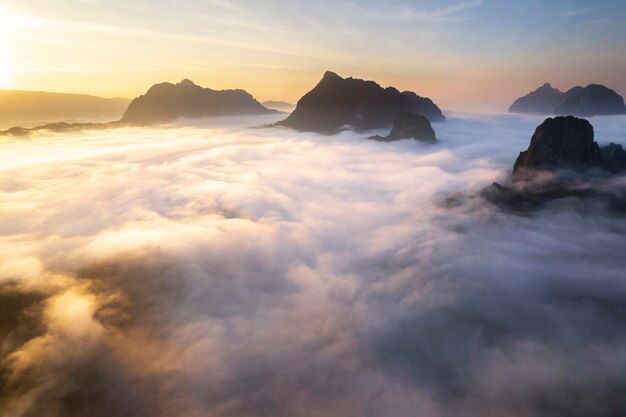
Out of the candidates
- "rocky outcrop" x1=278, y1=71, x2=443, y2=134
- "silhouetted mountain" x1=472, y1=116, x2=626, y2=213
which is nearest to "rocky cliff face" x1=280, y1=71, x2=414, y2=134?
"rocky outcrop" x1=278, y1=71, x2=443, y2=134

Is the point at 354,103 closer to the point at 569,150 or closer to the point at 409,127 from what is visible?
the point at 409,127

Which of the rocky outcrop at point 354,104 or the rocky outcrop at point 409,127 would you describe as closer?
the rocky outcrop at point 409,127

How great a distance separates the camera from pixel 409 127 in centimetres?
12675

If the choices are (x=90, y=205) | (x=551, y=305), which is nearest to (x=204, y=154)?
(x=90, y=205)

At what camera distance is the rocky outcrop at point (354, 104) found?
16762 cm

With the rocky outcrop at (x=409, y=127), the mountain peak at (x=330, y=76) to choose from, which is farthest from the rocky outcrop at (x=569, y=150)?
the mountain peak at (x=330, y=76)

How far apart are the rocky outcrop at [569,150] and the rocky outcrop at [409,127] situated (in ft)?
195

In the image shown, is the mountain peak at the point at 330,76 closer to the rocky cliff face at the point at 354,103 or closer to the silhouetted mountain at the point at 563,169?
the rocky cliff face at the point at 354,103

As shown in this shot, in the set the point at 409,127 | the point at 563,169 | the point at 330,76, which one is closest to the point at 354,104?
the point at 330,76

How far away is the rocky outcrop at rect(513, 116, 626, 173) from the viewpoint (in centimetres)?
6384

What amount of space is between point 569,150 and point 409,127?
2611 inches

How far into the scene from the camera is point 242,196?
7888cm

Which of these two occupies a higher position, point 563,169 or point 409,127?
point 409,127

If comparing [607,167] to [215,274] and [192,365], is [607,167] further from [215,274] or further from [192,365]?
[192,365]
